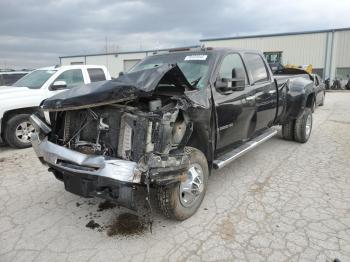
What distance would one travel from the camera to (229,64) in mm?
4449

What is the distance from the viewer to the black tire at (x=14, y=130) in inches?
258

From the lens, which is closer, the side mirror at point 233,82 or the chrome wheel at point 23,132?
the side mirror at point 233,82

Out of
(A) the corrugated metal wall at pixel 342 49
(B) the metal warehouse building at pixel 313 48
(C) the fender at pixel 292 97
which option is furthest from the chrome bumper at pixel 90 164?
(A) the corrugated metal wall at pixel 342 49

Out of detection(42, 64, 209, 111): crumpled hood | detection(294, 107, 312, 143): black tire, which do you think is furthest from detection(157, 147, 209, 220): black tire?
detection(294, 107, 312, 143): black tire

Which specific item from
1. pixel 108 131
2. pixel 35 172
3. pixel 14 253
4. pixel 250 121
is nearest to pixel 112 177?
pixel 108 131

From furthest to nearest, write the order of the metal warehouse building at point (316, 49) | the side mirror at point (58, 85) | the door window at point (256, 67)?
1. the metal warehouse building at point (316, 49)
2. the side mirror at point (58, 85)
3. the door window at point (256, 67)

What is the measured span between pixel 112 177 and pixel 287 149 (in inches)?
191

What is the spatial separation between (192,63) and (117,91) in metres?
1.67

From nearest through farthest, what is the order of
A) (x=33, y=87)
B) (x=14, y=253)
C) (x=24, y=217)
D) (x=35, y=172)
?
(x=14, y=253)
(x=24, y=217)
(x=35, y=172)
(x=33, y=87)

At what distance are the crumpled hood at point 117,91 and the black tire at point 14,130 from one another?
3.75 meters

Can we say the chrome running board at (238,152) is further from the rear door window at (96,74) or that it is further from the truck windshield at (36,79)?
the truck windshield at (36,79)

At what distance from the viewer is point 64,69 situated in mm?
7672

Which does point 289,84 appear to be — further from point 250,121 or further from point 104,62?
point 104,62

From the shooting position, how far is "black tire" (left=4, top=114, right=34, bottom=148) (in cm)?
655
